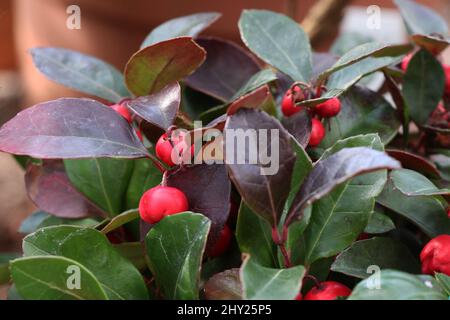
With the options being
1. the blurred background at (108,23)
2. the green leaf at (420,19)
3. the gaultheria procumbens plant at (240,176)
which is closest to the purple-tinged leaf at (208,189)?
the gaultheria procumbens plant at (240,176)

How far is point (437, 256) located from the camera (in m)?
0.40

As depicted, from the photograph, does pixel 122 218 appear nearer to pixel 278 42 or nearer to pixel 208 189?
pixel 208 189

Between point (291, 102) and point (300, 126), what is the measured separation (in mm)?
28

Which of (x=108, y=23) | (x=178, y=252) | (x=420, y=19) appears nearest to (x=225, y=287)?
(x=178, y=252)

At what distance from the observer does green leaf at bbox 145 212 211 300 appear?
371mm

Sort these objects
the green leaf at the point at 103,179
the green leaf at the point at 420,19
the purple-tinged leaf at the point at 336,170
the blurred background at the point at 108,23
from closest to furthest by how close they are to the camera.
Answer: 1. the purple-tinged leaf at the point at 336,170
2. the green leaf at the point at 103,179
3. the green leaf at the point at 420,19
4. the blurred background at the point at 108,23

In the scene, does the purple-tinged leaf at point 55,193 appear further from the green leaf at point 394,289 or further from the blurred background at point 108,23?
the blurred background at point 108,23

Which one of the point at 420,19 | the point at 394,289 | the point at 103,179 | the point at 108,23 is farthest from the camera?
the point at 108,23

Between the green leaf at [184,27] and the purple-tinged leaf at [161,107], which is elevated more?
the green leaf at [184,27]

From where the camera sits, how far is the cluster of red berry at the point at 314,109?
0.47m

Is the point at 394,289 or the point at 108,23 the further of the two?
the point at 108,23

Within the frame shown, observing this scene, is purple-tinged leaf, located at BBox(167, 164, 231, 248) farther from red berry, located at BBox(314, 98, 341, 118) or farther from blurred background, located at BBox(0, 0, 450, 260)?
blurred background, located at BBox(0, 0, 450, 260)

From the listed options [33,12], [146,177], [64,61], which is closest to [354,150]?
[146,177]
